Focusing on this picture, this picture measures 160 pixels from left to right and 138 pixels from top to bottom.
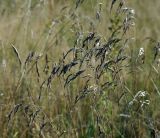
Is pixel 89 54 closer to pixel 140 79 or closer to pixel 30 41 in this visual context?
Result: pixel 140 79

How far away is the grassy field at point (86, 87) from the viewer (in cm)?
167

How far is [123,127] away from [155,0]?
2180 millimetres

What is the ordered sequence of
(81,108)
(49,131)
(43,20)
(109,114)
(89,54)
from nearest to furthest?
Answer: (89,54) < (49,131) < (109,114) < (81,108) < (43,20)

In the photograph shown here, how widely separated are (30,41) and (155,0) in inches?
55.1

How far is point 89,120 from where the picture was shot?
7.27 feet

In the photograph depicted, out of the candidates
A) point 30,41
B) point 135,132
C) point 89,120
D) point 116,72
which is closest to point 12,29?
point 30,41

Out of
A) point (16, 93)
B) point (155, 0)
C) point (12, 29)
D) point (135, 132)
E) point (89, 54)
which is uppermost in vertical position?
point (155, 0)

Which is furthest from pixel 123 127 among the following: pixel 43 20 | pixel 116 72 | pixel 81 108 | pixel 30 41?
pixel 43 20

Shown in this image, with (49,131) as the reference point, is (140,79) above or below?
above

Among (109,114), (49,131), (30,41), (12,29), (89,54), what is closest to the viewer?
(89,54)

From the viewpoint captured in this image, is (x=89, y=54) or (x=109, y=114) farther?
(x=109, y=114)

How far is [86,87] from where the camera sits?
1695 millimetres

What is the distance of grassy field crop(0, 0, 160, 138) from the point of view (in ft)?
5.49

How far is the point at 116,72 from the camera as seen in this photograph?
1.65 meters
